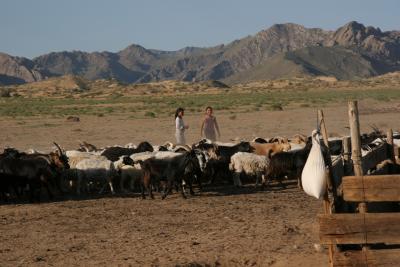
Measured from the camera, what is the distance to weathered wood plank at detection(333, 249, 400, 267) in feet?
20.4

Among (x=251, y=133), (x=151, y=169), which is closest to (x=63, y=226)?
(x=151, y=169)

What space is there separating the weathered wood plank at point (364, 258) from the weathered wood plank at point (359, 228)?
11 cm

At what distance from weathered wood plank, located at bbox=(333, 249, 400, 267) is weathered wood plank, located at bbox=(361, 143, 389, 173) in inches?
63.3

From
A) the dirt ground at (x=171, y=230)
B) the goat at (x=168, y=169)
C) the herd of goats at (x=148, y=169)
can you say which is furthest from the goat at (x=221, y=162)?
the goat at (x=168, y=169)

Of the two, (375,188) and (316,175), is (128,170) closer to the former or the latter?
(316,175)

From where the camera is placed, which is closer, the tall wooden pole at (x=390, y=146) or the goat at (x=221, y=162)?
the tall wooden pole at (x=390, y=146)

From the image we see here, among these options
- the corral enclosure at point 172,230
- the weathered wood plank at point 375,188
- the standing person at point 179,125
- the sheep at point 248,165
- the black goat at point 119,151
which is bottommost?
the corral enclosure at point 172,230

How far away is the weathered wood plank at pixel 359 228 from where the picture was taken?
626cm

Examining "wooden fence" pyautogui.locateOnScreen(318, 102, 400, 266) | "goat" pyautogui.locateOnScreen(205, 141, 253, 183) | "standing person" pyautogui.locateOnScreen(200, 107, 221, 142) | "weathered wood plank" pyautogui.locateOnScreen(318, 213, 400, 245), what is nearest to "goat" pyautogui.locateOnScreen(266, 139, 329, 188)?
"goat" pyautogui.locateOnScreen(205, 141, 253, 183)

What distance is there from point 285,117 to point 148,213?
29693 millimetres

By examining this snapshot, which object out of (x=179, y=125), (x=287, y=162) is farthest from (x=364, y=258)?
(x=179, y=125)

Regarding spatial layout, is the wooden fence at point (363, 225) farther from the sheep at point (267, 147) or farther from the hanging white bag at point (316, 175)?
the sheep at point (267, 147)

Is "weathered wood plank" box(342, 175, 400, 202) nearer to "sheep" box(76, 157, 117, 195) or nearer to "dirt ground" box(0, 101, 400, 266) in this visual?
"dirt ground" box(0, 101, 400, 266)

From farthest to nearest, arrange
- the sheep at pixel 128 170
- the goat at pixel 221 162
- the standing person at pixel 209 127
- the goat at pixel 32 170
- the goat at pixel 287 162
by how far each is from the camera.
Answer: the standing person at pixel 209 127
the goat at pixel 221 162
the sheep at pixel 128 170
the goat at pixel 287 162
the goat at pixel 32 170
